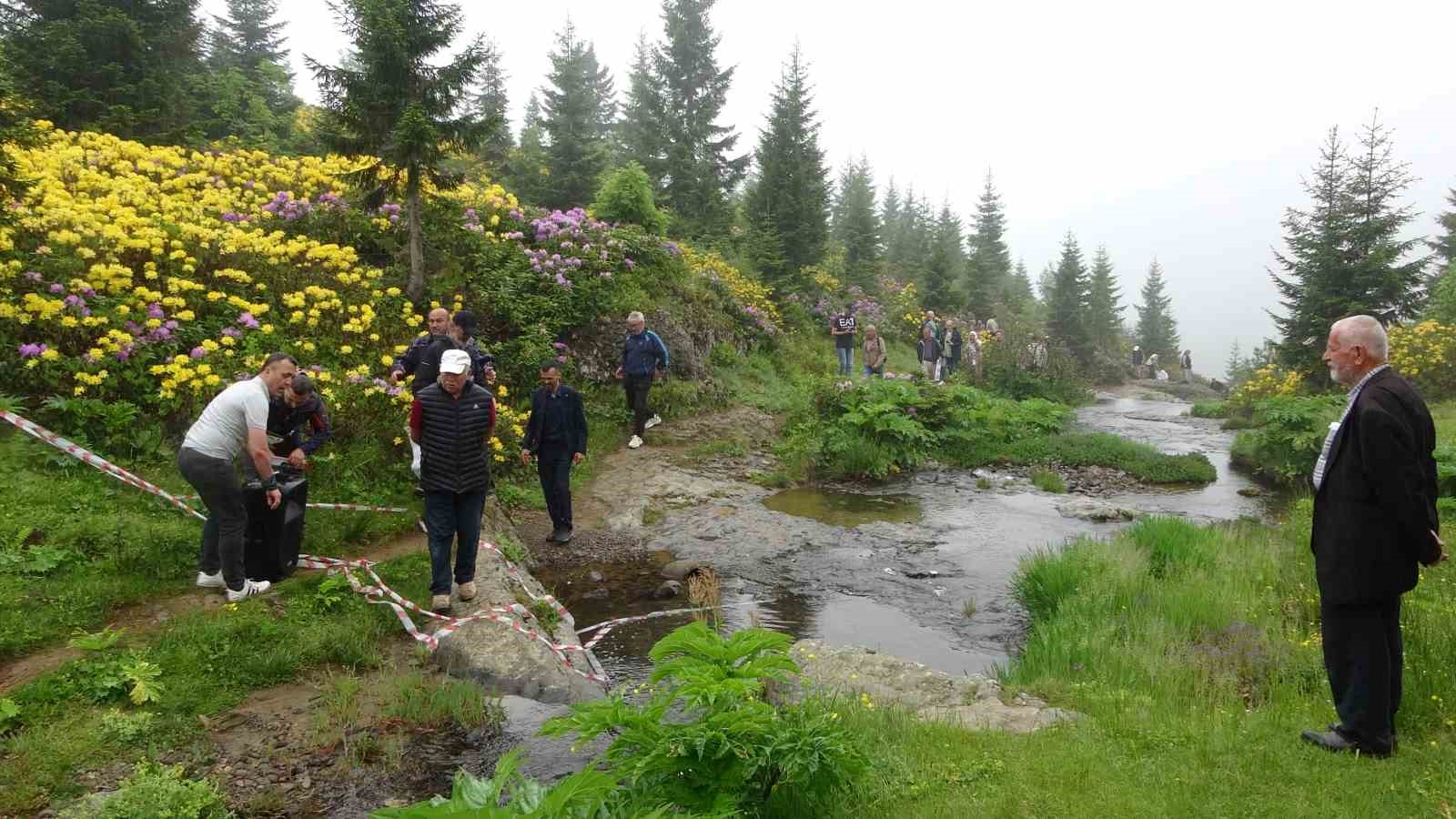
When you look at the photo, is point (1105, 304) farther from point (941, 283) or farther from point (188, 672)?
point (188, 672)

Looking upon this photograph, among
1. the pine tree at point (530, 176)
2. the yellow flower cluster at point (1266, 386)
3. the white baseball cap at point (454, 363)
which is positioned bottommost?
the white baseball cap at point (454, 363)

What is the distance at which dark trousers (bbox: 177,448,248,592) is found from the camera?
568 cm

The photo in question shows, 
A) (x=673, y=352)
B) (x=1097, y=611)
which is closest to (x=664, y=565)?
(x=1097, y=611)

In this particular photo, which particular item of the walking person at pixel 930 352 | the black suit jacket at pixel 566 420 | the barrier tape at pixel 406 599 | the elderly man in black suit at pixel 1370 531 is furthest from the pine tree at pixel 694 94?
the elderly man in black suit at pixel 1370 531

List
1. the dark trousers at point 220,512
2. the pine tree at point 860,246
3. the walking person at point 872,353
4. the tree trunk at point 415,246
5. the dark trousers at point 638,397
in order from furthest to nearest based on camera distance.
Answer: the pine tree at point 860,246
the walking person at point 872,353
the dark trousers at point 638,397
the tree trunk at point 415,246
the dark trousers at point 220,512

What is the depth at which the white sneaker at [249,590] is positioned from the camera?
19.7 ft

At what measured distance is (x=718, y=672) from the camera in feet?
10.8

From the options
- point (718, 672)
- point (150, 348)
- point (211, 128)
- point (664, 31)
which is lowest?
point (718, 672)

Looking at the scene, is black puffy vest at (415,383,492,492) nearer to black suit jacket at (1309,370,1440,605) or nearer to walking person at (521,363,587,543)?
walking person at (521,363,587,543)

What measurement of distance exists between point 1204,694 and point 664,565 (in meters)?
5.47

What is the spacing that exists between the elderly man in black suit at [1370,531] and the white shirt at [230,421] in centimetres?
713

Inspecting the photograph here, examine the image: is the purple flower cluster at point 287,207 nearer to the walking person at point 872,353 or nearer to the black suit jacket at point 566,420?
the black suit jacket at point 566,420

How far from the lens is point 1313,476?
395 cm

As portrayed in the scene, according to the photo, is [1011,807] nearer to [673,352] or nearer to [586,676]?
[586,676]
